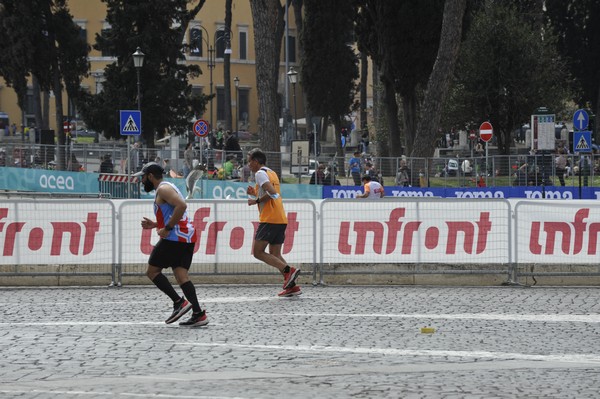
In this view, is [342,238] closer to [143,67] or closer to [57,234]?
[57,234]

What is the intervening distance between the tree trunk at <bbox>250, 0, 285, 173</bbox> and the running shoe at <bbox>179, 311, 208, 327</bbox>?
66.8 feet

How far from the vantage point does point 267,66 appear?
32.3m

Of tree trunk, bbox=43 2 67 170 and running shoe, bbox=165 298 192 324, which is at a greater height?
tree trunk, bbox=43 2 67 170

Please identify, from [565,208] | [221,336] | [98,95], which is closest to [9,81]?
[98,95]

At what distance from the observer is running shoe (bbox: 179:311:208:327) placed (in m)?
11.2

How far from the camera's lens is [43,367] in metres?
8.84

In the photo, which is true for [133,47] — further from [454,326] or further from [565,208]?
[454,326]

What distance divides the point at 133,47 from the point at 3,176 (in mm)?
13420

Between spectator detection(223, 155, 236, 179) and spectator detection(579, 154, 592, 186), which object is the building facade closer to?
spectator detection(223, 155, 236, 179)

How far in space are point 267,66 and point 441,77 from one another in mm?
6627

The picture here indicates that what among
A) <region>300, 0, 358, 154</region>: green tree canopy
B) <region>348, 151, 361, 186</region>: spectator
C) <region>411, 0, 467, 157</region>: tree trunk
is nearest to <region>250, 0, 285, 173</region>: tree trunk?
<region>348, 151, 361, 186</region>: spectator

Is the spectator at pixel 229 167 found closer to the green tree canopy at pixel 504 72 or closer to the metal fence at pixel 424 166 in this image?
the metal fence at pixel 424 166

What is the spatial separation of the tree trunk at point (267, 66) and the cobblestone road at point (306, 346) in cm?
1740

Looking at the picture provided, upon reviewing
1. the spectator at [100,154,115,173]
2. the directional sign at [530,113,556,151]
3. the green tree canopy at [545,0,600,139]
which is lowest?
the spectator at [100,154,115,173]
